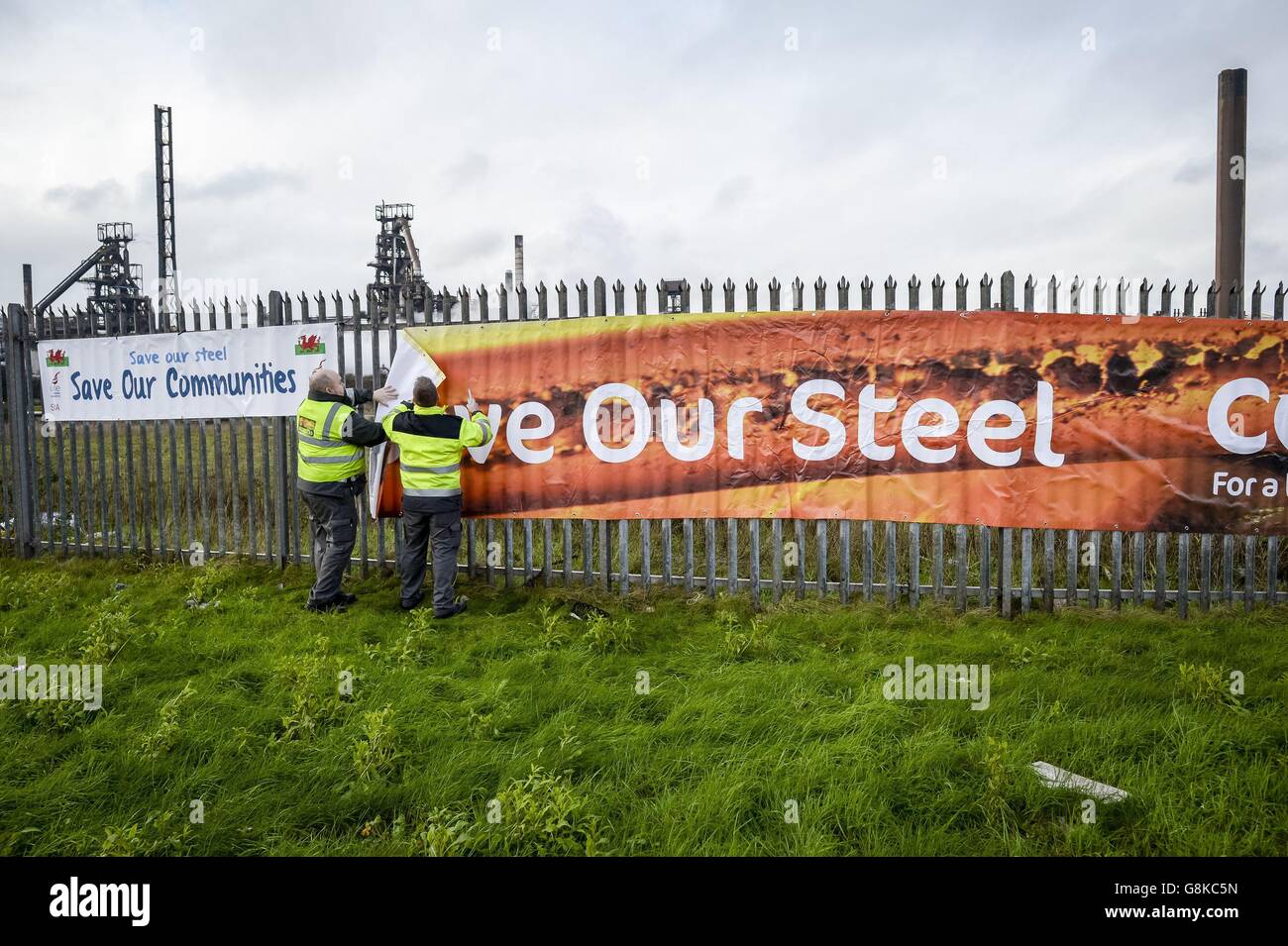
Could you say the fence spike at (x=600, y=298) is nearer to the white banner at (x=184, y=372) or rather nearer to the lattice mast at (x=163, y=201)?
the white banner at (x=184, y=372)

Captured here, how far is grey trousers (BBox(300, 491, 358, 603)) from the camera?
660 cm

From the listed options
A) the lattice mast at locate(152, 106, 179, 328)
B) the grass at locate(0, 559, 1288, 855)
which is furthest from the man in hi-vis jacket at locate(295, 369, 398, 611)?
the lattice mast at locate(152, 106, 179, 328)

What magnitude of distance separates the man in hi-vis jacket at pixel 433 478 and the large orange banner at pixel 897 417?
24.7 inches

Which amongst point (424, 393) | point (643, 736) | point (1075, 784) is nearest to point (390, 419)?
point (424, 393)

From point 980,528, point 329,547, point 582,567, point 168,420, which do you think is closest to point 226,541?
point 168,420

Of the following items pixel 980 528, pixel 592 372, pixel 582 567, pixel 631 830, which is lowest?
pixel 631 830

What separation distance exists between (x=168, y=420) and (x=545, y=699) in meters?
6.48

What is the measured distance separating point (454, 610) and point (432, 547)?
0.59 meters

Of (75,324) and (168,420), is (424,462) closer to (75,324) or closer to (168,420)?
(168,420)

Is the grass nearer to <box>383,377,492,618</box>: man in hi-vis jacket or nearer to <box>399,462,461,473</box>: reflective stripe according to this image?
<box>383,377,492,618</box>: man in hi-vis jacket

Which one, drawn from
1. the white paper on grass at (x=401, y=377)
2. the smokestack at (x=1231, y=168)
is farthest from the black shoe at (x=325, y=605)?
the smokestack at (x=1231, y=168)

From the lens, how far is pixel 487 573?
7219mm

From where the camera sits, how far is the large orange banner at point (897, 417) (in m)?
5.92

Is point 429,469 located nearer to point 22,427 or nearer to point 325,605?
point 325,605
